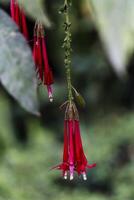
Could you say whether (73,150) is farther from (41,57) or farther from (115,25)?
(115,25)

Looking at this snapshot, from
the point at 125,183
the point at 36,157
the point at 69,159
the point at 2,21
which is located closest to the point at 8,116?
the point at 36,157

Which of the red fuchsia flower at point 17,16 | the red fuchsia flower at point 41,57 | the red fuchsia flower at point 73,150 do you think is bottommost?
the red fuchsia flower at point 73,150

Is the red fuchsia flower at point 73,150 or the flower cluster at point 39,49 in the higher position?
the flower cluster at point 39,49

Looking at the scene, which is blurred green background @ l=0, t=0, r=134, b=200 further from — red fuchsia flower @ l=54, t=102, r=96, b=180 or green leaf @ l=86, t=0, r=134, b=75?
green leaf @ l=86, t=0, r=134, b=75

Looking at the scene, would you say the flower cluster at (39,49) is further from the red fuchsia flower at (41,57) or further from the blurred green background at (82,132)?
the blurred green background at (82,132)

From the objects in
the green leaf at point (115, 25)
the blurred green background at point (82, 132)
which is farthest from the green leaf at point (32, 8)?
the blurred green background at point (82, 132)

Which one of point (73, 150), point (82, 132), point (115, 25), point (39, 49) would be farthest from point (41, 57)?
point (82, 132)
